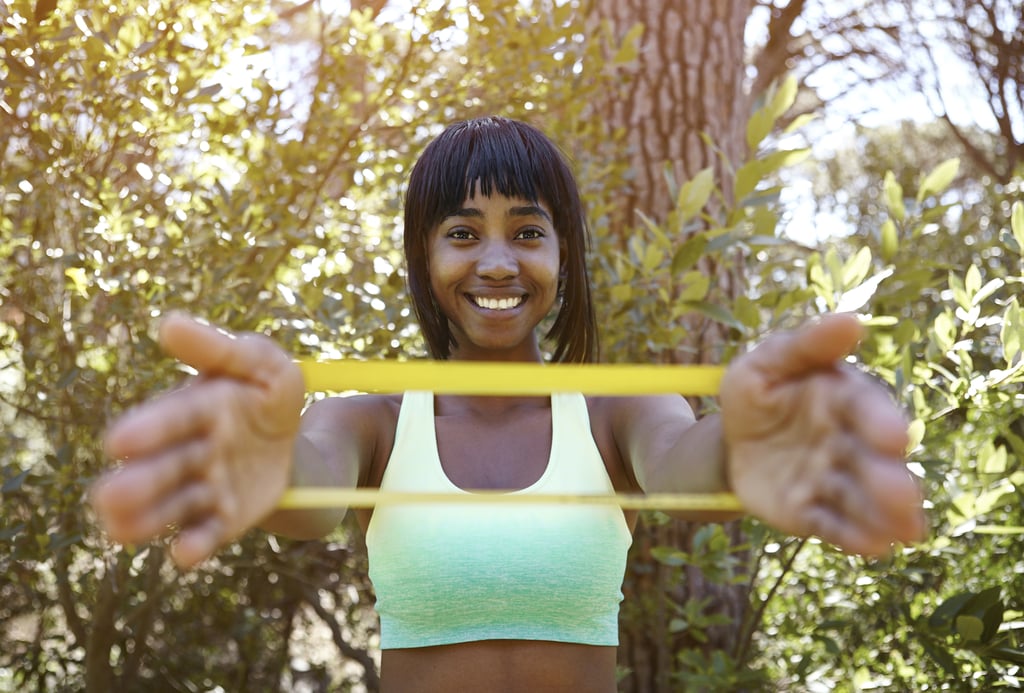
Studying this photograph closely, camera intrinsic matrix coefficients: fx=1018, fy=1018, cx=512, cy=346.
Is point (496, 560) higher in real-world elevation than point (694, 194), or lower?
lower

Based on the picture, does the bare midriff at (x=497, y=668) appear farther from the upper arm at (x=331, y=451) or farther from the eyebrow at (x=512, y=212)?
the eyebrow at (x=512, y=212)

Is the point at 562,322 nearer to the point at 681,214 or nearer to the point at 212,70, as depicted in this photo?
the point at 681,214

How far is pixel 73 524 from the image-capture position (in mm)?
2764

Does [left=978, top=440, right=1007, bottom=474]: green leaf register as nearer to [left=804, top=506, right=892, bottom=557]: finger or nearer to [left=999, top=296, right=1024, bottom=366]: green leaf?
[left=999, top=296, right=1024, bottom=366]: green leaf

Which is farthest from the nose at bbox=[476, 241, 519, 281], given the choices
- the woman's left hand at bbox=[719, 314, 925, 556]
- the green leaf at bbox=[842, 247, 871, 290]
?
the green leaf at bbox=[842, 247, 871, 290]

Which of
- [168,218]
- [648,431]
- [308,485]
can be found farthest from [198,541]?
[168,218]

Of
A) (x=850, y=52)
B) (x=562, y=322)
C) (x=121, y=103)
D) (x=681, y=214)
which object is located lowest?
(x=562, y=322)

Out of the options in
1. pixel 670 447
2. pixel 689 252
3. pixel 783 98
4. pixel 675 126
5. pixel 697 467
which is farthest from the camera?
pixel 675 126

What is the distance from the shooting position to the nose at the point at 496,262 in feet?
5.34

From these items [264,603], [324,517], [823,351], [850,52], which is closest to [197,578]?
[264,603]

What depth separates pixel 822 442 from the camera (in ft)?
3.05

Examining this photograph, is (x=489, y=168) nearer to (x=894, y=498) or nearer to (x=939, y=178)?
(x=894, y=498)

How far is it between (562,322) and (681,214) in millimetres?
560

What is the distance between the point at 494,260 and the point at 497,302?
0.07m
